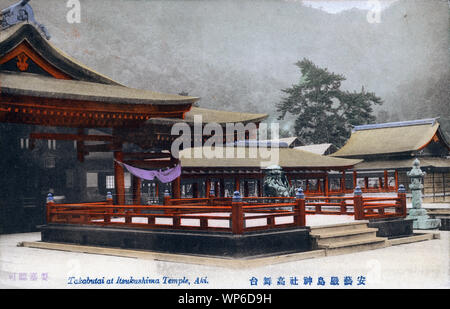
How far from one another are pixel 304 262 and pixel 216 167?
13980mm

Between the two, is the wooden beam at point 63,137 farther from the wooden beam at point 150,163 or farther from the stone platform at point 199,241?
the stone platform at point 199,241

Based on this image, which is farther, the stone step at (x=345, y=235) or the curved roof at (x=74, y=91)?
the stone step at (x=345, y=235)

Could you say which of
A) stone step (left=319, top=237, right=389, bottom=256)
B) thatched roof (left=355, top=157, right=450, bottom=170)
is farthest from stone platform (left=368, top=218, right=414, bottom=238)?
thatched roof (left=355, top=157, right=450, bottom=170)

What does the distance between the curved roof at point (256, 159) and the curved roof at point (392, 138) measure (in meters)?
6.50

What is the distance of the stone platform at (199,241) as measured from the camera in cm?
1295

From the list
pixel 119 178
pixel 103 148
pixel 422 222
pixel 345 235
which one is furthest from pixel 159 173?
pixel 422 222

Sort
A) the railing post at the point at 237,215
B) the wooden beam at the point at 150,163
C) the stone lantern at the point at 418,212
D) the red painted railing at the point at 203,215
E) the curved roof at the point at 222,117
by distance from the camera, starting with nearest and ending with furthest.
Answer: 1. the railing post at the point at 237,215
2. the red painted railing at the point at 203,215
3. the wooden beam at the point at 150,163
4. the curved roof at the point at 222,117
5. the stone lantern at the point at 418,212

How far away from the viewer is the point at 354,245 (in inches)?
610

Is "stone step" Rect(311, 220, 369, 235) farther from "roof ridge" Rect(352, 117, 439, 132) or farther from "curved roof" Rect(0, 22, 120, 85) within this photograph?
"roof ridge" Rect(352, 117, 439, 132)

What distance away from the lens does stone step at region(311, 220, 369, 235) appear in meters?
15.3

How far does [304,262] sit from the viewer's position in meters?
13.6

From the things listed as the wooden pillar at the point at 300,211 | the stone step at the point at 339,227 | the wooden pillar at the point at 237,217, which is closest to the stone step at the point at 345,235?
the stone step at the point at 339,227

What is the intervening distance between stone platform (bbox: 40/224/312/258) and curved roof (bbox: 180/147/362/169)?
10.3m

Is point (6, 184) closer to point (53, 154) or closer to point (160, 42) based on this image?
point (53, 154)
